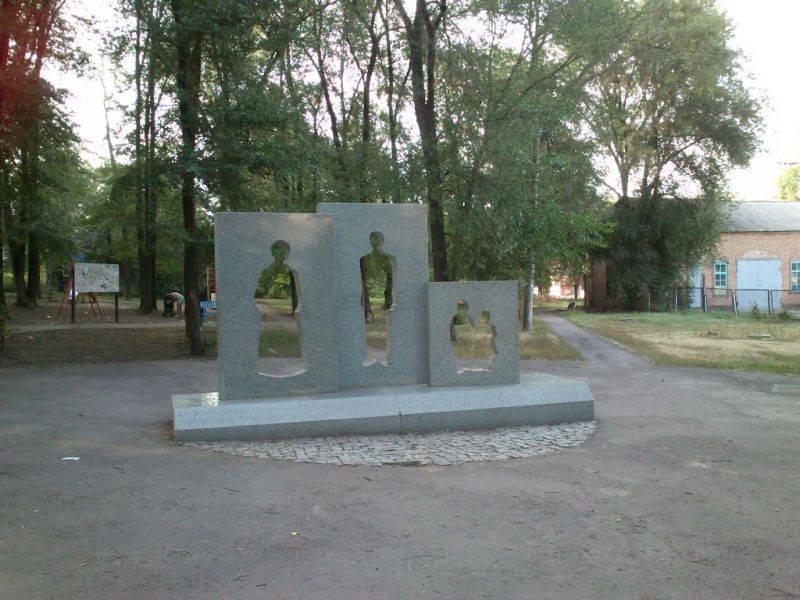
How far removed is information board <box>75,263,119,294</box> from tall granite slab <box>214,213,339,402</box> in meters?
15.5

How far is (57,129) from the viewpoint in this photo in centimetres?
1547

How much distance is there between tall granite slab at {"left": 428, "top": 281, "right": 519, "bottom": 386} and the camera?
9109mm

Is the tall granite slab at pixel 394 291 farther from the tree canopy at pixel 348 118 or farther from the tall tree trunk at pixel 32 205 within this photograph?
the tall tree trunk at pixel 32 205

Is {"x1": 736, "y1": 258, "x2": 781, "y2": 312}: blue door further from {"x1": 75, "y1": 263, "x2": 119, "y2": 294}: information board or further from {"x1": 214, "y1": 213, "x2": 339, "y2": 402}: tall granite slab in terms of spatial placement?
{"x1": 214, "y1": 213, "x2": 339, "y2": 402}: tall granite slab

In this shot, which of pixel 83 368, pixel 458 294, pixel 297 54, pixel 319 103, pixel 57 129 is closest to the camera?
pixel 458 294

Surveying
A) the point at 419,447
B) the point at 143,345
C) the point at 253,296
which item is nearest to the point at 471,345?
the point at 143,345

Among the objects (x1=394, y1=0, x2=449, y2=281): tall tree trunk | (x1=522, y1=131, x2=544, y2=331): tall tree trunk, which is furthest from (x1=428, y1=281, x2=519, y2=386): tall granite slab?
(x1=522, y1=131, x2=544, y2=331): tall tree trunk

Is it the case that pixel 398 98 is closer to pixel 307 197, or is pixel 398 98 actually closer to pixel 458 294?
pixel 307 197

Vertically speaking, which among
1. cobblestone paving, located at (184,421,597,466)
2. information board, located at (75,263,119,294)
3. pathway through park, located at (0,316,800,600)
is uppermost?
information board, located at (75,263,119,294)

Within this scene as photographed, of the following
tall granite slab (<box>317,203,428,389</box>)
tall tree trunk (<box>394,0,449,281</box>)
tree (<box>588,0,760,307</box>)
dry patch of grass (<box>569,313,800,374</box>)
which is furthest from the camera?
tree (<box>588,0,760,307</box>)

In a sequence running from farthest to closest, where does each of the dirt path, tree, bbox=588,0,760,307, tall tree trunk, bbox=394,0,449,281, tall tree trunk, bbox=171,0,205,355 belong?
tree, bbox=588,0,760,307 < tall tree trunk, bbox=394,0,449,281 < the dirt path < tall tree trunk, bbox=171,0,205,355

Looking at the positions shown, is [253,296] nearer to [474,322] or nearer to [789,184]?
[474,322]

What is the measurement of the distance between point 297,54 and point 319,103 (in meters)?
4.97

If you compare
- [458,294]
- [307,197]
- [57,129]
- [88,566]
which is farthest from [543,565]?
[307,197]
